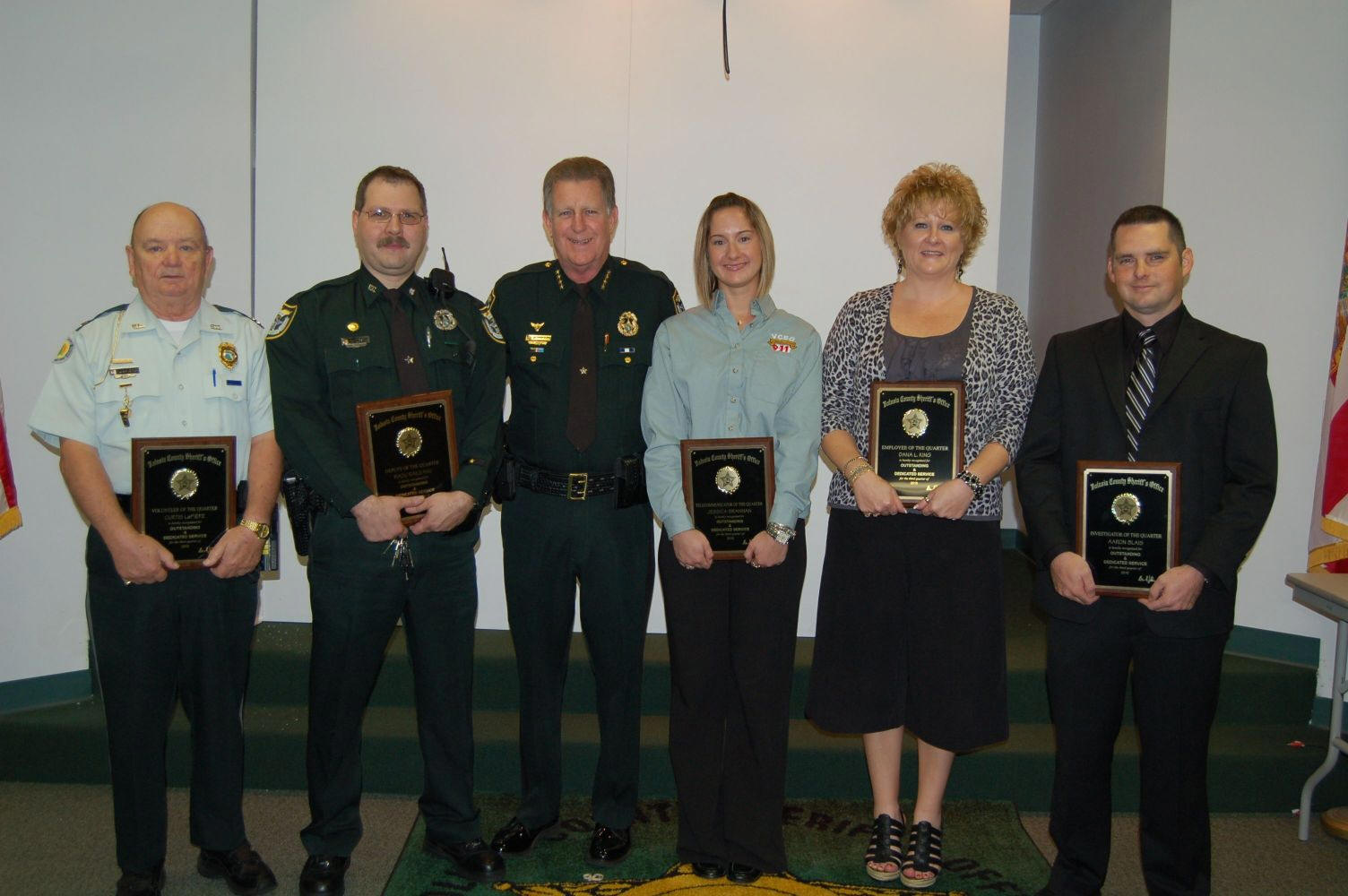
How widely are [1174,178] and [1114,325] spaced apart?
6.33 ft

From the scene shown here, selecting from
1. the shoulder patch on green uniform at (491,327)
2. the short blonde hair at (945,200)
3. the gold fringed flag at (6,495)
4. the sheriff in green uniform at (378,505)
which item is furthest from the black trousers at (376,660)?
the gold fringed flag at (6,495)

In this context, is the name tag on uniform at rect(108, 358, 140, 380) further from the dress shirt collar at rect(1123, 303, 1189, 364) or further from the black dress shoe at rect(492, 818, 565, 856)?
the dress shirt collar at rect(1123, 303, 1189, 364)

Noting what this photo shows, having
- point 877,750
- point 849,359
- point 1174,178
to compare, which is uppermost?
point 1174,178

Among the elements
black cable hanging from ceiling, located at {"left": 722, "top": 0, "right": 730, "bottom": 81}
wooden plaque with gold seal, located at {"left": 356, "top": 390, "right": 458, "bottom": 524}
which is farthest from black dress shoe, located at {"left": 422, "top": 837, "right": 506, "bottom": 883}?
black cable hanging from ceiling, located at {"left": 722, "top": 0, "right": 730, "bottom": 81}

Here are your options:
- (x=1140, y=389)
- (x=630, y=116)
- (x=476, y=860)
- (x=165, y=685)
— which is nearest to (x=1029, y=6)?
(x=630, y=116)

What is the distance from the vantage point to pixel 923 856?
2.94 meters

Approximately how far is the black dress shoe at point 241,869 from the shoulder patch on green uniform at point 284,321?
144cm

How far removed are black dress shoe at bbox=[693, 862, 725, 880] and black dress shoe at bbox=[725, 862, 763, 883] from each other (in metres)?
0.03

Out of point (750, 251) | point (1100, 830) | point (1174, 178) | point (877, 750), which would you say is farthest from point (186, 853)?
point (1174, 178)

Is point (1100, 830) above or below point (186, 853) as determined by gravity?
above

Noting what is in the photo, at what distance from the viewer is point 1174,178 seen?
4.25 m

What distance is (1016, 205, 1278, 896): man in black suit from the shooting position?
8.33 feet

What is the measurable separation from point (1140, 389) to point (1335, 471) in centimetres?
167

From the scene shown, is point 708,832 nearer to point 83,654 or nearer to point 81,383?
point 81,383
